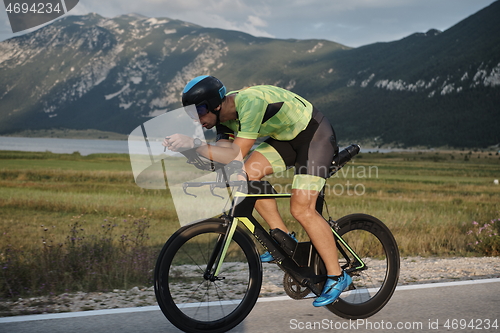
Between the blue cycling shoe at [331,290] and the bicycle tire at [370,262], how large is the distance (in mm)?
219

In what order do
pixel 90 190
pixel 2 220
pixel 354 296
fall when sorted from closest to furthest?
pixel 354 296, pixel 2 220, pixel 90 190

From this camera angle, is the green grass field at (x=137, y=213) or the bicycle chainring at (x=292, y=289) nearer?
the bicycle chainring at (x=292, y=289)

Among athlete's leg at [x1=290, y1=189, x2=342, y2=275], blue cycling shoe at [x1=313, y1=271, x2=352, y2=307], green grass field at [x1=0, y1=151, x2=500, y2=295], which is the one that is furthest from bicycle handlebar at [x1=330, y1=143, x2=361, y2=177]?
green grass field at [x1=0, y1=151, x2=500, y2=295]

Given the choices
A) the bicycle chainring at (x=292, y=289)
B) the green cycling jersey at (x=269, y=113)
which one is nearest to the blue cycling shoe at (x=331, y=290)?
the bicycle chainring at (x=292, y=289)

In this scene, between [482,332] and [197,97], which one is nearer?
[197,97]

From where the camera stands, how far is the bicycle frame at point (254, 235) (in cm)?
375

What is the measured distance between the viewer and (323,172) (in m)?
4.13

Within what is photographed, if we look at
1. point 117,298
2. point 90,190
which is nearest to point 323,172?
point 117,298

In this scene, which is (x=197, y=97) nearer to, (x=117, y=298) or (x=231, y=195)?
(x=231, y=195)

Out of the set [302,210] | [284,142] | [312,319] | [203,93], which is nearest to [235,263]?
[302,210]

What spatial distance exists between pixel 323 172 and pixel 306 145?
0.30 m

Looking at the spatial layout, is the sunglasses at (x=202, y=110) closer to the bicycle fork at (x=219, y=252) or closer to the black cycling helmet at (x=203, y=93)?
the black cycling helmet at (x=203, y=93)

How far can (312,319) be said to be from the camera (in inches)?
162

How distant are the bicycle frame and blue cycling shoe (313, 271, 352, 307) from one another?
0.07 m
